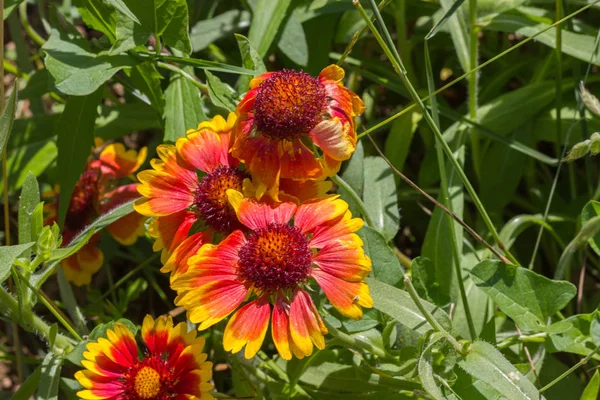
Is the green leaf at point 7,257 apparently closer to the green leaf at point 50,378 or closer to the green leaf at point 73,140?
the green leaf at point 50,378

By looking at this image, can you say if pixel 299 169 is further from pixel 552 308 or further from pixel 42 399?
pixel 42 399

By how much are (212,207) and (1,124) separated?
0.39m

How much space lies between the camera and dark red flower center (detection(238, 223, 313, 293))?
126 cm

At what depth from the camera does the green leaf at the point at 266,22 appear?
1.81 meters

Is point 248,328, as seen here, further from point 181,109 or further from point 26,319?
point 181,109

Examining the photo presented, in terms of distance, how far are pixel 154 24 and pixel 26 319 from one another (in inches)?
25.5

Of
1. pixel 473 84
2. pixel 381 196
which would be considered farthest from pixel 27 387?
pixel 473 84

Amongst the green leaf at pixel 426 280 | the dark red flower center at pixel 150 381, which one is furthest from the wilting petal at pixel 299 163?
the dark red flower center at pixel 150 381

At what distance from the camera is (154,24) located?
157 cm

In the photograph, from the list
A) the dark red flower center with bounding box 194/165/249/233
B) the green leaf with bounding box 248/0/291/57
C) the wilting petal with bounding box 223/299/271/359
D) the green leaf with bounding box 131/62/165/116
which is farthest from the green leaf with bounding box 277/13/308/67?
the wilting petal with bounding box 223/299/271/359

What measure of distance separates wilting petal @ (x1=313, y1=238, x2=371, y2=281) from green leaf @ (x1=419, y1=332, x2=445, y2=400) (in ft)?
0.51

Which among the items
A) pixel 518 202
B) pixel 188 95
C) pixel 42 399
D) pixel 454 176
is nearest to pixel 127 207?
pixel 188 95

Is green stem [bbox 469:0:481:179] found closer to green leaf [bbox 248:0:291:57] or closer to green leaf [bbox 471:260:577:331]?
green leaf [bbox 248:0:291:57]

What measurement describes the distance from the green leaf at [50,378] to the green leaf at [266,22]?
0.83 meters
